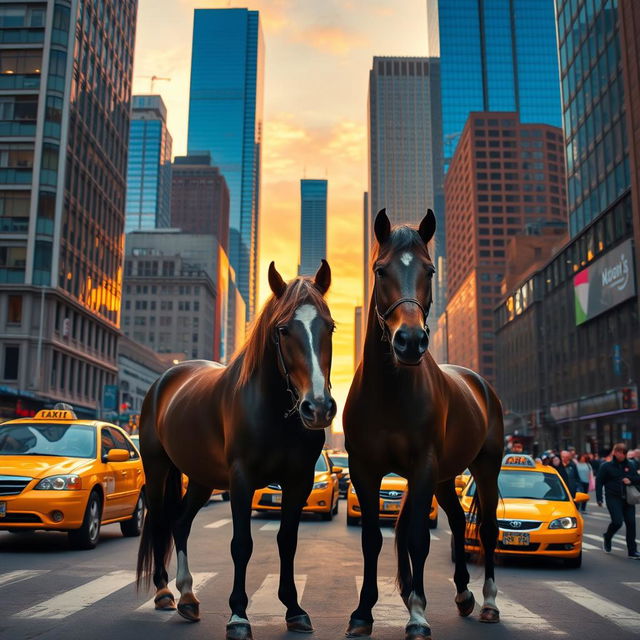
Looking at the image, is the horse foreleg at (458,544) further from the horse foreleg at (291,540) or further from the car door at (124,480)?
the car door at (124,480)

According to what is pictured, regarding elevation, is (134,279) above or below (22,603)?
above

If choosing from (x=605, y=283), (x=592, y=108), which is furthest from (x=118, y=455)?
(x=592, y=108)

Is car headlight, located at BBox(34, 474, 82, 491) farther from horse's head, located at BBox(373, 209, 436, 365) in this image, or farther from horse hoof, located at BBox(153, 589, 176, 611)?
horse's head, located at BBox(373, 209, 436, 365)

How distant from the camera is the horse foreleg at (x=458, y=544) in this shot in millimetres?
6738

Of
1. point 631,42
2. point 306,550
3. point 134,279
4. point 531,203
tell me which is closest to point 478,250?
point 531,203

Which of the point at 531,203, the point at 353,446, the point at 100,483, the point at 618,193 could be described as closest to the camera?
the point at 353,446

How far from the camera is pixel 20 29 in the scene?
63.6m

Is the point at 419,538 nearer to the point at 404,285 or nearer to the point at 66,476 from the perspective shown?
the point at 404,285

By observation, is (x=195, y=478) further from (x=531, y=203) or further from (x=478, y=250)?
(x=531, y=203)

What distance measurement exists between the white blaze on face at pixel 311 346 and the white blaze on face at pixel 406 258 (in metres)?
0.69

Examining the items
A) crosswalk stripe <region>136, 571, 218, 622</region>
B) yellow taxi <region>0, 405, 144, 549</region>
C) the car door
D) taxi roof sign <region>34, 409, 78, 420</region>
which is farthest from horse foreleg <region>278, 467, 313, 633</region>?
taxi roof sign <region>34, 409, 78, 420</region>

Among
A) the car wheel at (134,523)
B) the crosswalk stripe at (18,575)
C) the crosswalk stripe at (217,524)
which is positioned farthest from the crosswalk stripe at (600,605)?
the crosswalk stripe at (217,524)

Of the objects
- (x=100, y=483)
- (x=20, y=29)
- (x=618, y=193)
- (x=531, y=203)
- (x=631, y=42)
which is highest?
(x=531, y=203)

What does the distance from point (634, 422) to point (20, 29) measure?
193ft
